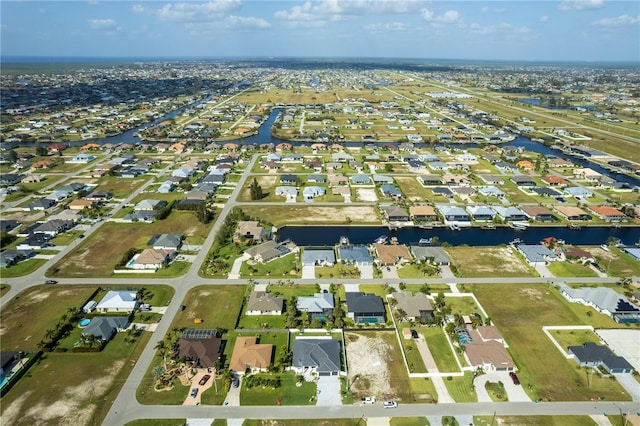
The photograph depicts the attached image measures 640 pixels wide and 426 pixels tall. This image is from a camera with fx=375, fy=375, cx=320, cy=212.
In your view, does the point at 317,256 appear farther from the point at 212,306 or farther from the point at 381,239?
the point at 212,306

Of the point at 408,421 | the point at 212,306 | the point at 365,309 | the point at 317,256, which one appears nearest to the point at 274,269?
the point at 317,256

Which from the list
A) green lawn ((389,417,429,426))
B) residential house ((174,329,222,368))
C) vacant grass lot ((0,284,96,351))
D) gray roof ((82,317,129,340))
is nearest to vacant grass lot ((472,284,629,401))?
green lawn ((389,417,429,426))

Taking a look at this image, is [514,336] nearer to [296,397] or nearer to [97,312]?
[296,397]

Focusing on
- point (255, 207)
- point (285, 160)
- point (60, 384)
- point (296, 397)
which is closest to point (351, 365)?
point (296, 397)

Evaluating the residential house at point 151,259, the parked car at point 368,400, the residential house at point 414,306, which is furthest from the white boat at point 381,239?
the residential house at point 151,259

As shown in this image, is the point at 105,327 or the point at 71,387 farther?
the point at 105,327

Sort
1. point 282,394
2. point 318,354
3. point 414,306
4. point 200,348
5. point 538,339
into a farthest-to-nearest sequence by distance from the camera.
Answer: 1. point 414,306
2. point 538,339
3. point 200,348
4. point 318,354
5. point 282,394
